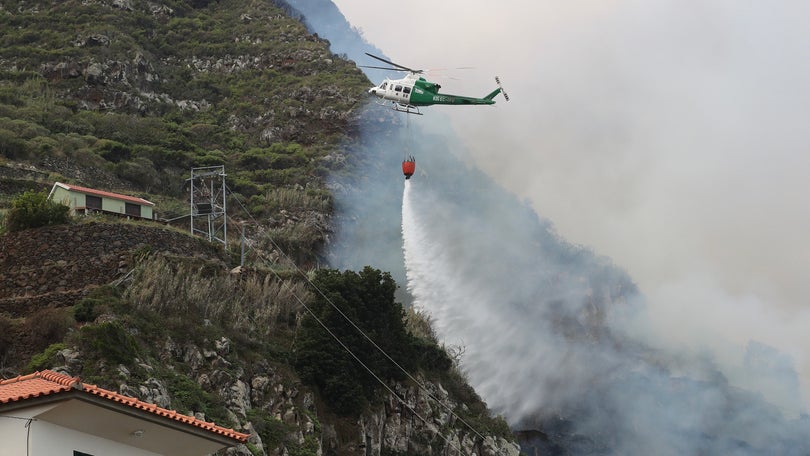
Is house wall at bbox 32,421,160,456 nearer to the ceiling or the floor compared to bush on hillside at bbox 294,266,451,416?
nearer to the floor

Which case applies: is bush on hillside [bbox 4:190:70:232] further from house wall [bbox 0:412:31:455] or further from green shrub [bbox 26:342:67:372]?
house wall [bbox 0:412:31:455]

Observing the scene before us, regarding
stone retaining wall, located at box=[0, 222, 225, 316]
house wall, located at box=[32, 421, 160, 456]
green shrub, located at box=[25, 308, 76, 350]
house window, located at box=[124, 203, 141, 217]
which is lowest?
house wall, located at box=[32, 421, 160, 456]

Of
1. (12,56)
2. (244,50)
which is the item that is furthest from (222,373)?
(244,50)

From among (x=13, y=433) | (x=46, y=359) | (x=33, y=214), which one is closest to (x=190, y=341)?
(x=46, y=359)

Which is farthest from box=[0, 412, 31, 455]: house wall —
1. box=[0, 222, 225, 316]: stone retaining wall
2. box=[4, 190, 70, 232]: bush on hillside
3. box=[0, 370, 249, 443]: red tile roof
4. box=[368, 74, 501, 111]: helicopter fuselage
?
box=[368, 74, 501, 111]: helicopter fuselage

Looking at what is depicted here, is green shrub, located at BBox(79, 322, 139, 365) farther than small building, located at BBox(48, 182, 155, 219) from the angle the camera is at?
No

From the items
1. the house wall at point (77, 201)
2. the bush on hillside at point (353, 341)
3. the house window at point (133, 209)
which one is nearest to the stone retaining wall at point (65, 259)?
the house wall at point (77, 201)
